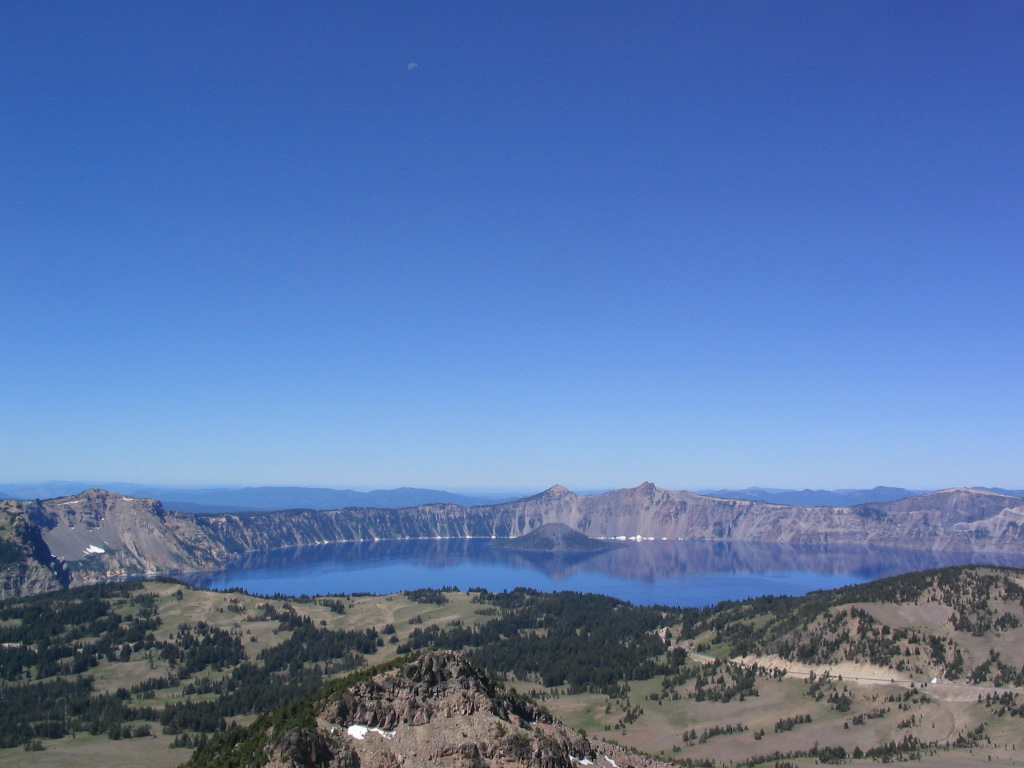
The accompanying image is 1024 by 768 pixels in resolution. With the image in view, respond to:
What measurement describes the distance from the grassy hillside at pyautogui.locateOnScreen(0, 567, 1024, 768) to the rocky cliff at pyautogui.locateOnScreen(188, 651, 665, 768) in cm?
5019

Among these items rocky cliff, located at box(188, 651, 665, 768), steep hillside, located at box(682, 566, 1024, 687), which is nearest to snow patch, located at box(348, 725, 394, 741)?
rocky cliff, located at box(188, 651, 665, 768)

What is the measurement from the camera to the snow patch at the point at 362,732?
39625 mm

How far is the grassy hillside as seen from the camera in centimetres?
10038

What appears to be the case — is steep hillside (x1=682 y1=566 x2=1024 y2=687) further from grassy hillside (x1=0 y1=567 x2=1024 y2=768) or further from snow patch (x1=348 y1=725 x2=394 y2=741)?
snow patch (x1=348 y1=725 x2=394 y2=741)

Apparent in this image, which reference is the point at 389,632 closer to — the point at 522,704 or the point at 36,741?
the point at 36,741

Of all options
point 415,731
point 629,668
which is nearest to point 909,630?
point 629,668

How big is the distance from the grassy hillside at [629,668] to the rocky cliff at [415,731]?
165 ft

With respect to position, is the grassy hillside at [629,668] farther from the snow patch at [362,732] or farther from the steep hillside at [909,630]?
the snow patch at [362,732]

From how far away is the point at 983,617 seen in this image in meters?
134

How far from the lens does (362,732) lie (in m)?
40.0

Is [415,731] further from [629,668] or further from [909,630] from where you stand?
[909,630]

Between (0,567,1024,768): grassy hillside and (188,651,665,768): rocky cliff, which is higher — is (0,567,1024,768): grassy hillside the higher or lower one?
the lower one

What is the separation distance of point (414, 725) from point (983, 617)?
5199 inches

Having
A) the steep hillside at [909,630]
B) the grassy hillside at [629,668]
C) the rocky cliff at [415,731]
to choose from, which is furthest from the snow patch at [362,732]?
the steep hillside at [909,630]
